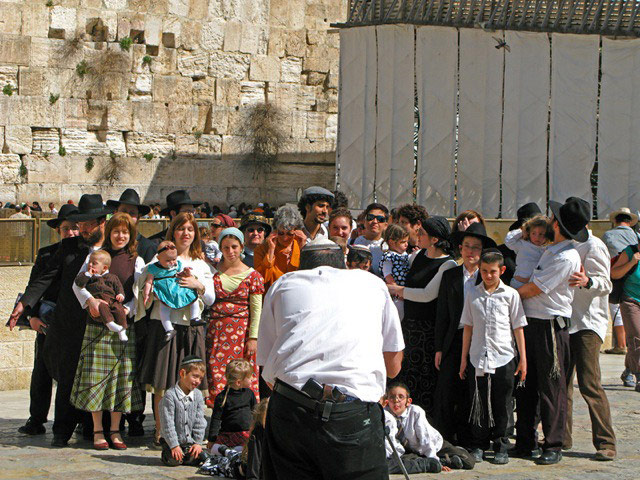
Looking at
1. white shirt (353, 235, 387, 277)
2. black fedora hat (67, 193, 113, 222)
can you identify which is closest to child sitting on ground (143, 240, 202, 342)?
black fedora hat (67, 193, 113, 222)

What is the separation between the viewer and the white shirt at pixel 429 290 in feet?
25.0

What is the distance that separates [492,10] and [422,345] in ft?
47.7

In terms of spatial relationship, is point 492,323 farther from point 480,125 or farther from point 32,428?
point 480,125

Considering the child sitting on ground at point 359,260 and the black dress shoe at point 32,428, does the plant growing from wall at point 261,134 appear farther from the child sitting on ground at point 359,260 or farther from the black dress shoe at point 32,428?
the child sitting on ground at point 359,260

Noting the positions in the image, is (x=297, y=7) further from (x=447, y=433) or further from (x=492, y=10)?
(x=447, y=433)

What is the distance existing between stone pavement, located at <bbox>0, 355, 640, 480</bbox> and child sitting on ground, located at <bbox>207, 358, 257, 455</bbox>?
0.32 meters

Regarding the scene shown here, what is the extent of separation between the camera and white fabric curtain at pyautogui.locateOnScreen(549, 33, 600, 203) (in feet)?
71.8

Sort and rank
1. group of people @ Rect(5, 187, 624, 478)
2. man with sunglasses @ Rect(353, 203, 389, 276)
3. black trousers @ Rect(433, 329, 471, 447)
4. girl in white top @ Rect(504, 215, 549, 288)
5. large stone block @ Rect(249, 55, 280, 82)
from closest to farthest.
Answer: group of people @ Rect(5, 187, 624, 478) < black trousers @ Rect(433, 329, 471, 447) < girl in white top @ Rect(504, 215, 549, 288) < man with sunglasses @ Rect(353, 203, 389, 276) < large stone block @ Rect(249, 55, 280, 82)

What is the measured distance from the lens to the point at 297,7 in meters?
27.7

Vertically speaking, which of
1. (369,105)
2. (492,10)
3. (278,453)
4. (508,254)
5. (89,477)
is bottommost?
(89,477)

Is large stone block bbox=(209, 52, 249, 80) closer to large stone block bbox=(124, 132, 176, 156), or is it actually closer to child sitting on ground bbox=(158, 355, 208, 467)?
large stone block bbox=(124, 132, 176, 156)

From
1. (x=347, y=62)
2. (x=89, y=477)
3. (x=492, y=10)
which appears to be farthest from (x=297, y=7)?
(x=89, y=477)

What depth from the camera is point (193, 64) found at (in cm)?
2662

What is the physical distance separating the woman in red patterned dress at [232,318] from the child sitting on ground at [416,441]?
98 cm
